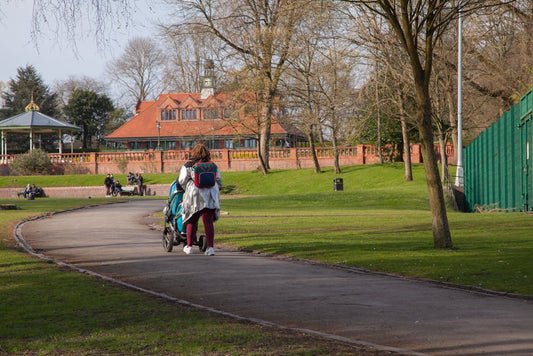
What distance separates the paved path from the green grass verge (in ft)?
1.57

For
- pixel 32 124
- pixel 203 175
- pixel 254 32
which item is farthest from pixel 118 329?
pixel 32 124

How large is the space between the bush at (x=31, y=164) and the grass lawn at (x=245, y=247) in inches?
1766

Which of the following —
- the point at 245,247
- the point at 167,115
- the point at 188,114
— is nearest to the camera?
the point at 245,247

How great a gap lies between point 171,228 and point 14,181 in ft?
170

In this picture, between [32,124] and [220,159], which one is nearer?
[220,159]

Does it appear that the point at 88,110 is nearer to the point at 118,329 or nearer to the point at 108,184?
the point at 108,184

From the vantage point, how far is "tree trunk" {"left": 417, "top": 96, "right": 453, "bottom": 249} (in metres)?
12.4

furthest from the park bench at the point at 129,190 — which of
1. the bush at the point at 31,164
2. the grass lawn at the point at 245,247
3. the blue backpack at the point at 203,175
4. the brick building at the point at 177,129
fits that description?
the blue backpack at the point at 203,175

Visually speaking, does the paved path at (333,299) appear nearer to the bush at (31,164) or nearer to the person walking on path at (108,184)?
the person walking on path at (108,184)

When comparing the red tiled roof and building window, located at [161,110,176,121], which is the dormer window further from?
the red tiled roof

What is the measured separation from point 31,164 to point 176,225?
5704 centimetres

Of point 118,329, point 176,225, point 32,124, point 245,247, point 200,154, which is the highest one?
point 32,124

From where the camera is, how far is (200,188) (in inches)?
474

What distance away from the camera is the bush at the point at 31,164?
65.7 m
